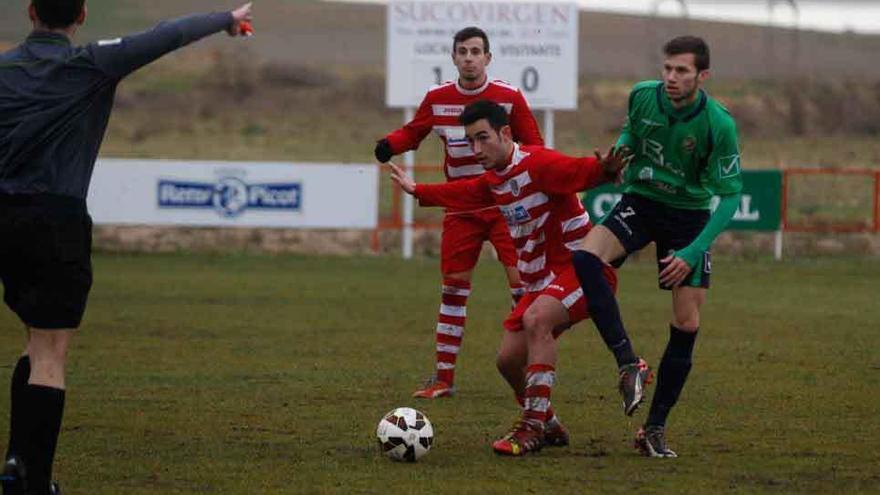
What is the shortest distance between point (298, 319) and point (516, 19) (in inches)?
375

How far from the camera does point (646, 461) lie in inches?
328

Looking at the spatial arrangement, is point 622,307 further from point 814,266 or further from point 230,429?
point 230,429

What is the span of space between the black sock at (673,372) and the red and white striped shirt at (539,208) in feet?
2.26

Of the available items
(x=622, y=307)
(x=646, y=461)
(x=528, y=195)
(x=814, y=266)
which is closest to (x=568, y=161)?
(x=528, y=195)

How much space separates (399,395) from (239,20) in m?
4.21

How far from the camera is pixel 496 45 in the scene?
24.2m

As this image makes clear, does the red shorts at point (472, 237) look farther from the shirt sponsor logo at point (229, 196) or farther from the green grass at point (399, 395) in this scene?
the shirt sponsor logo at point (229, 196)

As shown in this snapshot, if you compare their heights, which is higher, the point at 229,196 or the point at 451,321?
the point at 451,321

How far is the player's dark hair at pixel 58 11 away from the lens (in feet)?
22.9

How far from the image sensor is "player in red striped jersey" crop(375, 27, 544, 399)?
36.0ft

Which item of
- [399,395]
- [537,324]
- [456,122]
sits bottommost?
[399,395]

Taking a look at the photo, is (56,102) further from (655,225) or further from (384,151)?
(384,151)

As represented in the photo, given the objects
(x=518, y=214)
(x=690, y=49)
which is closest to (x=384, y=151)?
(x=518, y=214)

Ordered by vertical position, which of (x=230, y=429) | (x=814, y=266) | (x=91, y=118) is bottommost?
(x=814, y=266)
